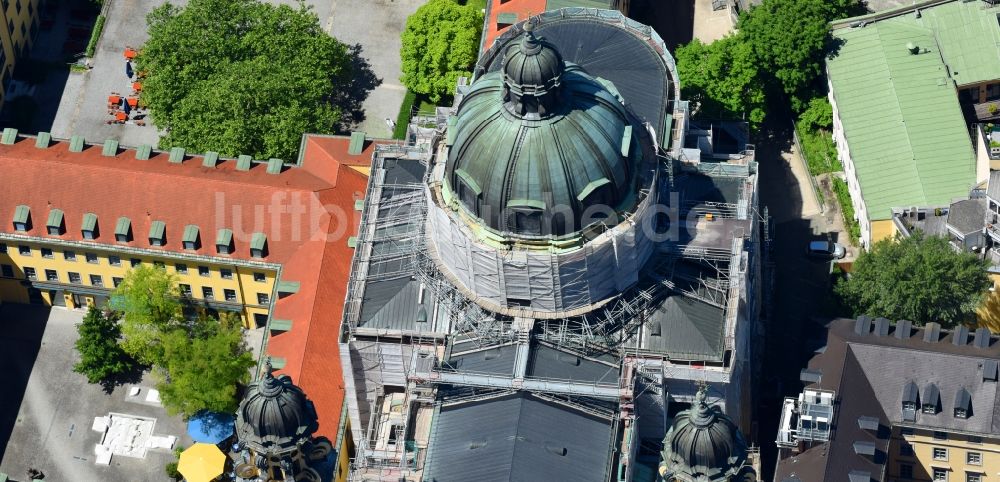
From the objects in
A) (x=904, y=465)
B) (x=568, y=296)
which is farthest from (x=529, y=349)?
(x=904, y=465)

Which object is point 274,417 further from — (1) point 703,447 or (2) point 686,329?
(2) point 686,329

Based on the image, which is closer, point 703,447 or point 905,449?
point 703,447

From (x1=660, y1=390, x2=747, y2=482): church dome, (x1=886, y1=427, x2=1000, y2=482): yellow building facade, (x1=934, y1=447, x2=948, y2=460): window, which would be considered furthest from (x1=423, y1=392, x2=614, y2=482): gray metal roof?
(x1=934, y1=447, x2=948, y2=460): window

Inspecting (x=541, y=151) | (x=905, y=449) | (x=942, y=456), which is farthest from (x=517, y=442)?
(x=942, y=456)

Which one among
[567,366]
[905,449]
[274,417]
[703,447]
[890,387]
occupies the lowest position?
[274,417]

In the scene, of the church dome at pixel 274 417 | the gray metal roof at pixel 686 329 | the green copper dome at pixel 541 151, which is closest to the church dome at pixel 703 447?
the gray metal roof at pixel 686 329

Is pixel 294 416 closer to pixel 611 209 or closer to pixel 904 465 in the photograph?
pixel 611 209

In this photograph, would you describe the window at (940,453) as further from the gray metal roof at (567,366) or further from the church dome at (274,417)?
the church dome at (274,417)
